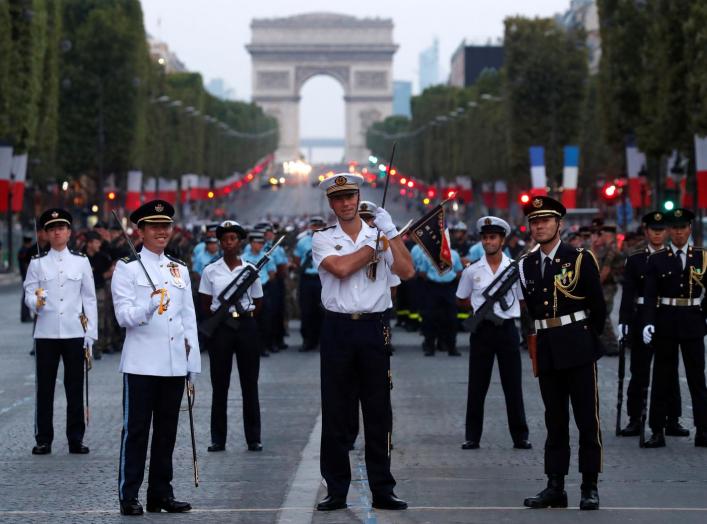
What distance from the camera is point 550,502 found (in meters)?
10.1

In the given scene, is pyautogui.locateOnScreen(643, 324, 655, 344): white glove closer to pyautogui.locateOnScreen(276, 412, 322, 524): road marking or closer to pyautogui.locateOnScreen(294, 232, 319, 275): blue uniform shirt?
pyautogui.locateOnScreen(276, 412, 322, 524): road marking

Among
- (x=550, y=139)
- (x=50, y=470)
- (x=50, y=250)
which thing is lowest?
(x=50, y=470)

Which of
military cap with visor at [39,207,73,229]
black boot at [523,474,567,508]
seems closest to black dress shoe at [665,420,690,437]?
black boot at [523,474,567,508]

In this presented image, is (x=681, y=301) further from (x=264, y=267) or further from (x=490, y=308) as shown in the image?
(x=264, y=267)

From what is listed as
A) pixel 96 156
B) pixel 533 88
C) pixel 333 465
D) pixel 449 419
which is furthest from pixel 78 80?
pixel 333 465

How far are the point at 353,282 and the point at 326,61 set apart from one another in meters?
179

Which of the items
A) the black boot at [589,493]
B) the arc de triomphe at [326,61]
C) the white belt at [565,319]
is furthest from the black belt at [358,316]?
the arc de triomphe at [326,61]

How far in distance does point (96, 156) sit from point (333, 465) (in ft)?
200

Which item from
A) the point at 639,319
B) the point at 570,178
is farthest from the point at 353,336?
the point at 570,178

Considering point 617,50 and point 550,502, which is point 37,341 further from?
point 617,50

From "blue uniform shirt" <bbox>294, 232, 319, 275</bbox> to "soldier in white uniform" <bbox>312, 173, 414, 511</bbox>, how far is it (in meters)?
14.1

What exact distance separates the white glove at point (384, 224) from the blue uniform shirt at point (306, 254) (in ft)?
Result: 46.6

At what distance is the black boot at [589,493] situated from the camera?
1000 cm

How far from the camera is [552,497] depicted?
10109 millimetres
